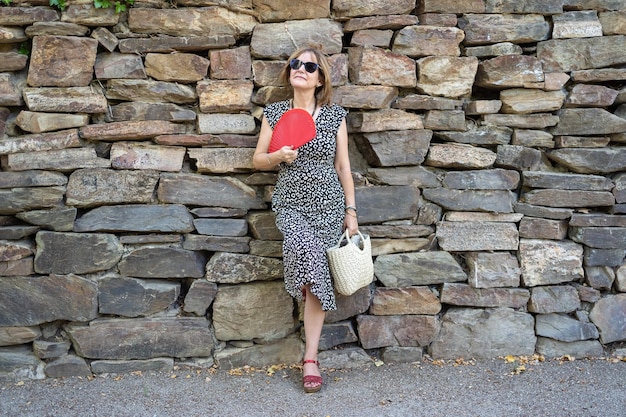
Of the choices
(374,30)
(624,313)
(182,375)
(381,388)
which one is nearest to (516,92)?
(374,30)

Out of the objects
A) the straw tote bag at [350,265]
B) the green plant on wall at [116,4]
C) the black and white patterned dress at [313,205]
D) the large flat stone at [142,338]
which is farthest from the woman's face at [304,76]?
the large flat stone at [142,338]

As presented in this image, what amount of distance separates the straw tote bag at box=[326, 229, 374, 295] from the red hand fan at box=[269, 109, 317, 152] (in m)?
0.60

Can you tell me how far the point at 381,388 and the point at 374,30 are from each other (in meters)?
2.12

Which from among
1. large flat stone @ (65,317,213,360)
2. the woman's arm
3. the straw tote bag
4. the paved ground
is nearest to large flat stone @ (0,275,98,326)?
large flat stone @ (65,317,213,360)

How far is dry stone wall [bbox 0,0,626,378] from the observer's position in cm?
343

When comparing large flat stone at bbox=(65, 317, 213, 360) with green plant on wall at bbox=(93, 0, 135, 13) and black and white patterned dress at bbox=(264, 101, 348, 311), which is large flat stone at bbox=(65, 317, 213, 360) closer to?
black and white patterned dress at bbox=(264, 101, 348, 311)

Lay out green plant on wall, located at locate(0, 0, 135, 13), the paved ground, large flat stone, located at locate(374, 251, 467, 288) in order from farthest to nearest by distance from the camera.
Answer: large flat stone, located at locate(374, 251, 467, 288), green plant on wall, located at locate(0, 0, 135, 13), the paved ground

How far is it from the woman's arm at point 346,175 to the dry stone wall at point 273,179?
0.64 feet

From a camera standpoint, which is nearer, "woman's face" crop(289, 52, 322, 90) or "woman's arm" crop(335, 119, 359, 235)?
"woman's face" crop(289, 52, 322, 90)

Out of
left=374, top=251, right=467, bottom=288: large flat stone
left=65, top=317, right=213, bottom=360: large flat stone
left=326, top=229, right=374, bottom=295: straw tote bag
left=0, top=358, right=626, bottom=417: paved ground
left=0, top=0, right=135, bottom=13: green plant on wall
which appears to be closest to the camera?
left=0, top=358, right=626, bottom=417: paved ground

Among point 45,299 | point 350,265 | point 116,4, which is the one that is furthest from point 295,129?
point 45,299

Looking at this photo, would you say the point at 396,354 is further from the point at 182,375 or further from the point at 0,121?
the point at 0,121

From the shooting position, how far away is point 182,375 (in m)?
3.51

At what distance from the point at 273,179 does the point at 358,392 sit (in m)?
1.34
